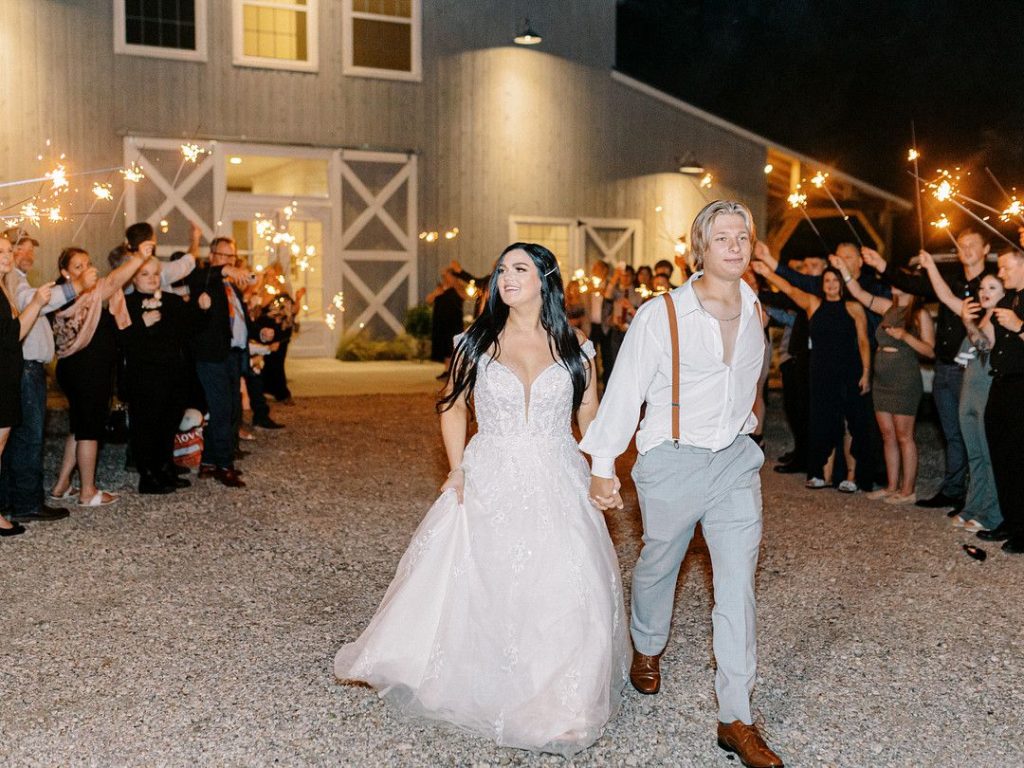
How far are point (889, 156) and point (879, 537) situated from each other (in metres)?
20.0

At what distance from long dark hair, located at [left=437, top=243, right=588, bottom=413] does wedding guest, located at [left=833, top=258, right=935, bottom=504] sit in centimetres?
473

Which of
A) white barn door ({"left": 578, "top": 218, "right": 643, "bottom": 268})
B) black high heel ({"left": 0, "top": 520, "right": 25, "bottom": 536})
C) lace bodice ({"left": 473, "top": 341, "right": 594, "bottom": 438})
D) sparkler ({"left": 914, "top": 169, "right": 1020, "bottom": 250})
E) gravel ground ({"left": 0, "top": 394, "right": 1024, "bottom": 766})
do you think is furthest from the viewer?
white barn door ({"left": 578, "top": 218, "right": 643, "bottom": 268})

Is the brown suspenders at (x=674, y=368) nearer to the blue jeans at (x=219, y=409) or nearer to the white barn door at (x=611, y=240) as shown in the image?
the blue jeans at (x=219, y=409)

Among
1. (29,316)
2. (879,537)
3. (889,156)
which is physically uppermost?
(889,156)

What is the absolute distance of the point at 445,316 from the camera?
61.9 feet

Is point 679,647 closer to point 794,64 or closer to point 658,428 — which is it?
point 658,428

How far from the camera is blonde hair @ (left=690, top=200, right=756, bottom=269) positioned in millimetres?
4059

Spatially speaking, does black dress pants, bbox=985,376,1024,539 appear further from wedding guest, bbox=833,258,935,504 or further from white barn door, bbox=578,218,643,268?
white barn door, bbox=578,218,643,268

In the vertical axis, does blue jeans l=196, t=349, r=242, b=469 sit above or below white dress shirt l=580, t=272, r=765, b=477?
below

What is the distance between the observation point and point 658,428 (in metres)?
4.18

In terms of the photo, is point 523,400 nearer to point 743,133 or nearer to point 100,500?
point 100,500

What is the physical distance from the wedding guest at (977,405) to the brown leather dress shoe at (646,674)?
406 centimetres

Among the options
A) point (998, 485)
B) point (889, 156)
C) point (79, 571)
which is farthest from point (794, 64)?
point (79, 571)

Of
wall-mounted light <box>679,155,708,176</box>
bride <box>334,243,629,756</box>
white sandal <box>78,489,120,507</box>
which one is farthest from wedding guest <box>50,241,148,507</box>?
wall-mounted light <box>679,155,708,176</box>
